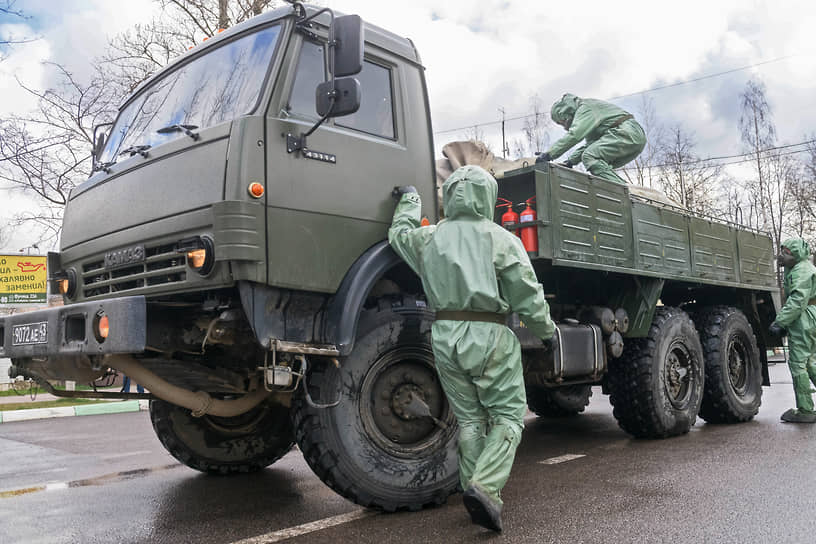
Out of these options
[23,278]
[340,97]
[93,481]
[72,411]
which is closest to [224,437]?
[93,481]

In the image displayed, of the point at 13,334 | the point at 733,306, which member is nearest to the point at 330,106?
the point at 13,334

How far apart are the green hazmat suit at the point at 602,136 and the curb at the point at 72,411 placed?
8169 mm

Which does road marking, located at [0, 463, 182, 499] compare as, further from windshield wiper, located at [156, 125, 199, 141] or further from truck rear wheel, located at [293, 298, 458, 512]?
windshield wiper, located at [156, 125, 199, 141]

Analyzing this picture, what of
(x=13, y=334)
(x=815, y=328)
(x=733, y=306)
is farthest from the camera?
(x=733, y=306)

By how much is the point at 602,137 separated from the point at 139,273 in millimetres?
4629

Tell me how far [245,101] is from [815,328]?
6.48 m

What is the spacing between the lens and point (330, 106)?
143 inches

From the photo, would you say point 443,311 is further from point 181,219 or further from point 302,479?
point 302,479

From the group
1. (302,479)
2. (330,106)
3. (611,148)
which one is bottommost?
(302,479)

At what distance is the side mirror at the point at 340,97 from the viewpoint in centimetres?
360

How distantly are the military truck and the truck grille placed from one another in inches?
0.6

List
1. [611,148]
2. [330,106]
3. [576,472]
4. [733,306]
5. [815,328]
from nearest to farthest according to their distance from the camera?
[330,106]
[576,472]
[611,148]
[815,328]
[733,306]

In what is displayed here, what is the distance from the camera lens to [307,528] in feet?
12.3

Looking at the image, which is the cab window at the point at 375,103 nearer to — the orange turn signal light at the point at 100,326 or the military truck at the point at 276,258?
the military truck at the point at 276,258
